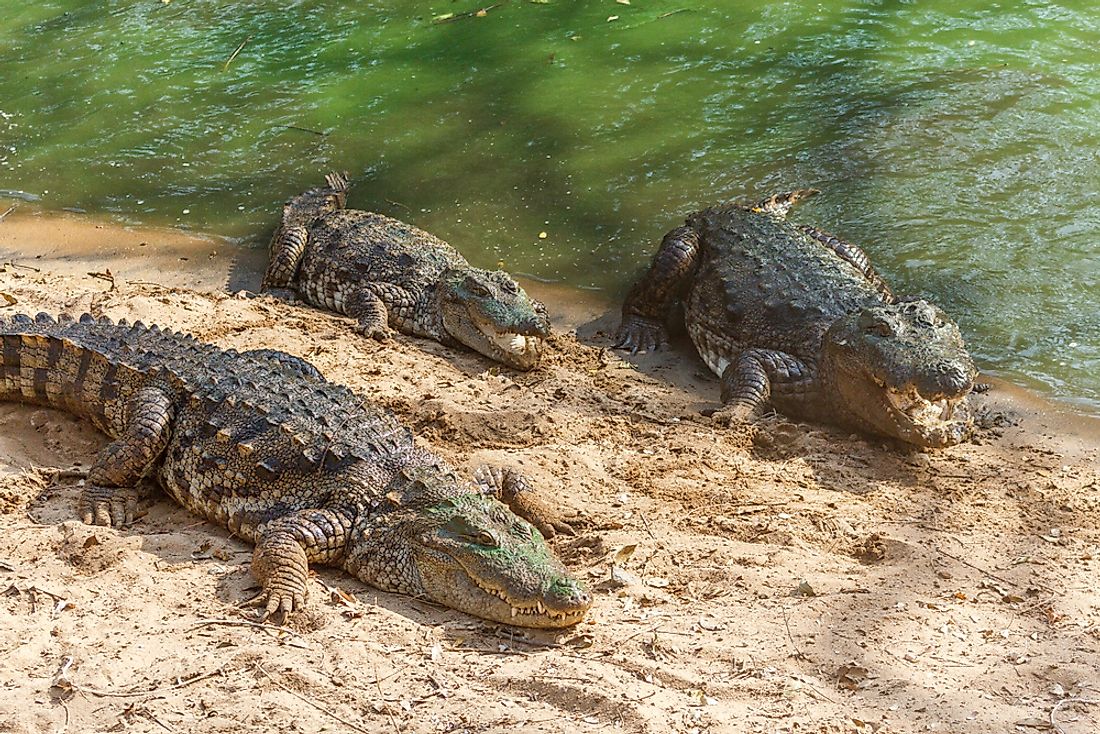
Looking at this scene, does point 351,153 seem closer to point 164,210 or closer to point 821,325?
point 164,210

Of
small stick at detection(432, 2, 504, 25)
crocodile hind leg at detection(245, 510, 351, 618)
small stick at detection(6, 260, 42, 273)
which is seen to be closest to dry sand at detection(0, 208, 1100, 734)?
crocodile hind leg at detection(245, 510, 351, 618)

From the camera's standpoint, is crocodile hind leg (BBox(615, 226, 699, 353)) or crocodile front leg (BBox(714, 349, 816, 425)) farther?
crocodile hind leg (BBox(615, 226, 699, 353))

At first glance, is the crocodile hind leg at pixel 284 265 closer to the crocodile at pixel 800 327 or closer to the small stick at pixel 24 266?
the small stick at pixel 24 266

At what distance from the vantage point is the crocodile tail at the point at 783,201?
8.94 meters

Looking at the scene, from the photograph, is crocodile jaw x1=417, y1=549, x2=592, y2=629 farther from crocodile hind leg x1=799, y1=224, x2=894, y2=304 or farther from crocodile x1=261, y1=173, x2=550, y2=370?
crocodile hind leg x1=799, y1=224, x2=894, y2=304

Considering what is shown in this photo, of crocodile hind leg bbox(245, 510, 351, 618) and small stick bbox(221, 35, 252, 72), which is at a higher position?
small stick bbox(221, 35, 252, 72)

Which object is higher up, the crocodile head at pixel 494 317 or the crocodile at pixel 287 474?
the crocodile at pixel 287 474

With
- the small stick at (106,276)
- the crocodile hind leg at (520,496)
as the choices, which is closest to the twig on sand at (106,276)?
the small stick at (106,276)

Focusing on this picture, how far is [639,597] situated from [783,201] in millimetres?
5301

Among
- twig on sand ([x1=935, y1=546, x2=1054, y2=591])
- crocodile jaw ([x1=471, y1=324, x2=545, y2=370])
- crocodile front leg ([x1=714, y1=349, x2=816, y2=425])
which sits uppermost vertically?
twig on sand ([x1=935, y1=546, x2=1054, y2=591])

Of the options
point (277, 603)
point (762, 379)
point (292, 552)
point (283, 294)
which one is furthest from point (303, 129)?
point (277, 603)

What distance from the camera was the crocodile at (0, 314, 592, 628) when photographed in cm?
452

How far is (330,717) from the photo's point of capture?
147 inches

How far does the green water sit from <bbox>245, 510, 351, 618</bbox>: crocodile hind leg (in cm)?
423
